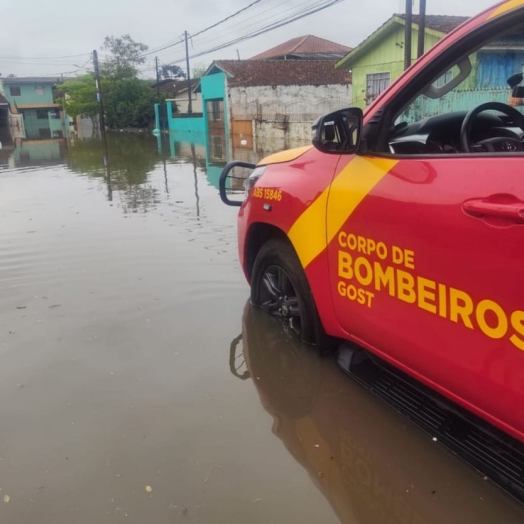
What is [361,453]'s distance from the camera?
2.51 metres

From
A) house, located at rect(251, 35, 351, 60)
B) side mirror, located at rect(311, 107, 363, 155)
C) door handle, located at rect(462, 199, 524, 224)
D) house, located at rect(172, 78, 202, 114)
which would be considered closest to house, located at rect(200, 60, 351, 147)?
house, located at rect(172, 78, 202, 114)

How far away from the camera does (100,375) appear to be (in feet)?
10.9

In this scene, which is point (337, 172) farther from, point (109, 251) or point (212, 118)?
point (212, 118)

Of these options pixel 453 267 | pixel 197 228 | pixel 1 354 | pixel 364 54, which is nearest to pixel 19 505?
pixel 1 354

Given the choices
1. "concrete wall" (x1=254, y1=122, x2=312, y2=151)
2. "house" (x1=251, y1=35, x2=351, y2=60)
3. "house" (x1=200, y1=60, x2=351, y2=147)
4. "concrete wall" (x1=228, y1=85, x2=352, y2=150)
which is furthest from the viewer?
"house" (x1=251, y1=35, x2=351, y2=60)

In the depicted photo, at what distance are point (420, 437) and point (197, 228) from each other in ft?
17.0

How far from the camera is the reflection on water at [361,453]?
2141 millimetres

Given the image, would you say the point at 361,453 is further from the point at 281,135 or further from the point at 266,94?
the point at 266,94

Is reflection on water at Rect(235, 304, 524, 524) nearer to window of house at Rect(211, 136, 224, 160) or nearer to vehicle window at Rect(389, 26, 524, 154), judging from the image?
vehicle window at Rect(389, 26, 524, 154)

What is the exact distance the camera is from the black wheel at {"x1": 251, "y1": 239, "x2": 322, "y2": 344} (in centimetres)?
318

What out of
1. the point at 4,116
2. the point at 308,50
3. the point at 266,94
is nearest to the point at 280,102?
the point at 266,94

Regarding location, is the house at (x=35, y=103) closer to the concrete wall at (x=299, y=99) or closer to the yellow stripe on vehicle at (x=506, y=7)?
the concrete wall at (x=299, y=99)

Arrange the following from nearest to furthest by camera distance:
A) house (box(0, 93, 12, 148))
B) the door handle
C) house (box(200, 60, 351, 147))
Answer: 1. the door handle
2. house (box(200, 60, 351, 147))
3. house (box(0, 93, 12, 148))

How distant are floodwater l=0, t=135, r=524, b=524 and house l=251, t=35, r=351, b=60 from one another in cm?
4636
